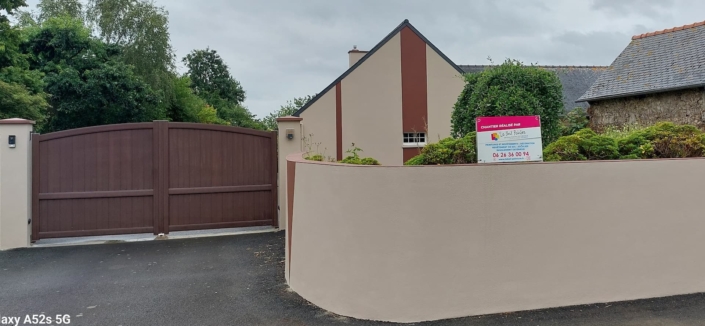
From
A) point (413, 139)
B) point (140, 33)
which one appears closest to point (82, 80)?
point (140, 33)

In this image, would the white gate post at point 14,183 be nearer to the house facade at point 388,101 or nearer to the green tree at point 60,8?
the house facade at point 388,101

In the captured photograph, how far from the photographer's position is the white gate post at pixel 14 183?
6.91m

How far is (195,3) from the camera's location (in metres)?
10.9

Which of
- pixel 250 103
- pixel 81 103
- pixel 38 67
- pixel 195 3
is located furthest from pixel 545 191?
pixel 250 103

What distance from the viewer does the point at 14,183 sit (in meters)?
6.96

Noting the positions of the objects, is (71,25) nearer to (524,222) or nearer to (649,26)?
(524,222)

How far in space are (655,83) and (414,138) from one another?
7.12 meters

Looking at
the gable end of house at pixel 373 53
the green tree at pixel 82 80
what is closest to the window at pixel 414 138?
the gable end of house at pixel 373 53

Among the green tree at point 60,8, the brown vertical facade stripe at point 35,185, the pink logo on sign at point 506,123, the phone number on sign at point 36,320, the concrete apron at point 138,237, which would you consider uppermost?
the green tree at point 60,8

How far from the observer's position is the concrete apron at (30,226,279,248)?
731 cm

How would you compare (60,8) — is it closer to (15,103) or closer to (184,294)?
(15,103)

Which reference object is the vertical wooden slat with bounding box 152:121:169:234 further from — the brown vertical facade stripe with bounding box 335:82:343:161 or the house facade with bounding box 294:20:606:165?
the brown vertical facade stripe with bounding box 335:82:343:161

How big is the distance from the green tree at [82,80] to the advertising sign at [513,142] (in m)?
20.0

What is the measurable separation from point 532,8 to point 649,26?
7626 mm
